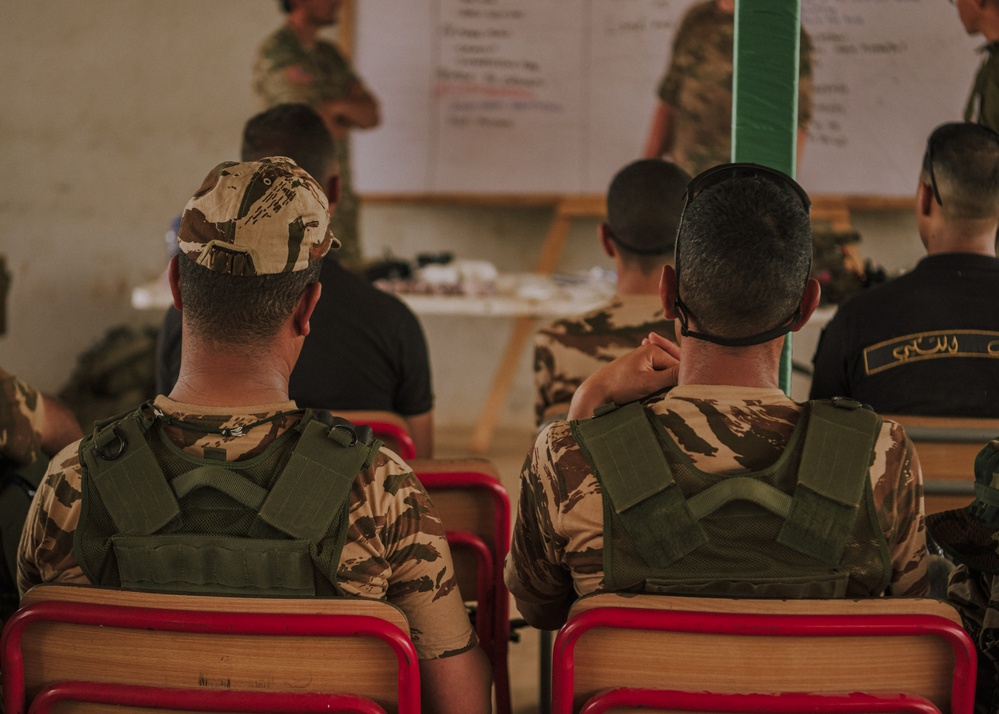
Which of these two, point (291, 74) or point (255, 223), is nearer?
point (255, 223)

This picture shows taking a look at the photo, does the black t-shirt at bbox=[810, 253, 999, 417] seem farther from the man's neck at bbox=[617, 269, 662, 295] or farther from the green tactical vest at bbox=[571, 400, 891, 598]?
the green tactical vest at bbox=[571, 400, 891, 598]

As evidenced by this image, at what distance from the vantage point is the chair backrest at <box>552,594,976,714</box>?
120 cm

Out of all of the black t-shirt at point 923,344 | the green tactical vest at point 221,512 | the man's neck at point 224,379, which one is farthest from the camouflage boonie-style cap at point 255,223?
the black t-shirt at point 923,344

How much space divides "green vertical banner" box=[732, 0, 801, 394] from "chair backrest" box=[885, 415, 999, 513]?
1.03 ft

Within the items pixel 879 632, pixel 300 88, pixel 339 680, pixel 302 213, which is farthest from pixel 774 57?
pixel 300 88

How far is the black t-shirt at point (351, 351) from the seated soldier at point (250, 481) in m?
0.82

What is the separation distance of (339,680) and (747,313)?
0.71 metres

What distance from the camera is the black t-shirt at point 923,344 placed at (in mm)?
2191

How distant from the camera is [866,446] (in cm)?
135

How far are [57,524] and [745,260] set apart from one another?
0.95 metres

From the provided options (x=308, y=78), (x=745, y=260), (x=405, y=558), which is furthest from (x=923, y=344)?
(x=308, y=78)

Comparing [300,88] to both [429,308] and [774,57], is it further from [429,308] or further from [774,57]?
[774,57]

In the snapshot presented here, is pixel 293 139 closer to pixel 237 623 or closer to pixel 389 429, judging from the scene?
pixel 389 429

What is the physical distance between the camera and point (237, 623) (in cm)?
119
